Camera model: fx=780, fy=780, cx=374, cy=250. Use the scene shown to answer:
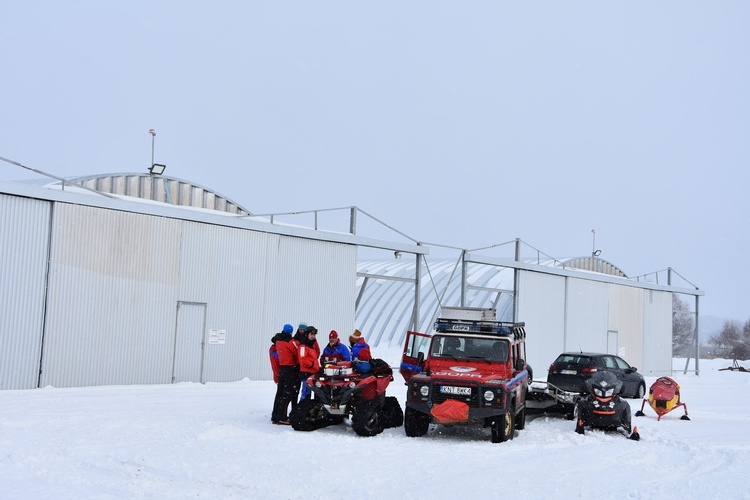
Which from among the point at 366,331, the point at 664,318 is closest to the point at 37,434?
the point at 366,331

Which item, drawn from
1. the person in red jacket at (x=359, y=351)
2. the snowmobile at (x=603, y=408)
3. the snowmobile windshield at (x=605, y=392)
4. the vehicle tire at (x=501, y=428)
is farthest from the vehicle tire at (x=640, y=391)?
the person in red jacket at (x=359, y=351)

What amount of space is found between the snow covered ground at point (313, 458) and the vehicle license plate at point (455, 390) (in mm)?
738

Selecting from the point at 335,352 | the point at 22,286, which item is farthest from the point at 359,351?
the point at 22,286

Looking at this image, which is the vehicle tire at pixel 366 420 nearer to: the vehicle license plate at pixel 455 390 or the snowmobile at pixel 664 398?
the vehicle license plate at pixel 455 390

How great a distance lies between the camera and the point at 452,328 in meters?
13.6

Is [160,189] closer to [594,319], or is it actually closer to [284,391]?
[284,391]

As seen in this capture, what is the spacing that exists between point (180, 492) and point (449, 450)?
4362 mm

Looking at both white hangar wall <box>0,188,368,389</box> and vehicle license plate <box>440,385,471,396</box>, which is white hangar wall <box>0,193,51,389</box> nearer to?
white hangar wall <box>0,188,368,389</box>

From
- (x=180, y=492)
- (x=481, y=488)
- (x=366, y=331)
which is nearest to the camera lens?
(x=180, y=492)

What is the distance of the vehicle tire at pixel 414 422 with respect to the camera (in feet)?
39.6

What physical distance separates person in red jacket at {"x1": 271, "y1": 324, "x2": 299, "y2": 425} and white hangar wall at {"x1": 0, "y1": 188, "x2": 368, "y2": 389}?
20.2 feet

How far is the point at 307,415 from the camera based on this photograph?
1213 centimetres

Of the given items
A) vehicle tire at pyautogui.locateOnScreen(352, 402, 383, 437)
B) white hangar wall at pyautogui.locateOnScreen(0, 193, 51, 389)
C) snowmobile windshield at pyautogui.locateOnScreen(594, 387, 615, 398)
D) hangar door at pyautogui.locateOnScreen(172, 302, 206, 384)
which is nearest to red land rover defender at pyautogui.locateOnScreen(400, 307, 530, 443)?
vehicle tire at pyautogui.locateOnScreen(352, 402, 383, 437)

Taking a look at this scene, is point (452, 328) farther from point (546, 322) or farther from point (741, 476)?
point (546, 322)
